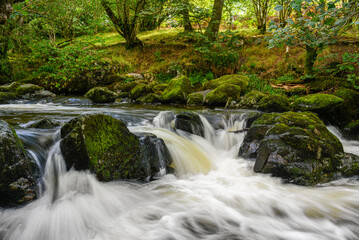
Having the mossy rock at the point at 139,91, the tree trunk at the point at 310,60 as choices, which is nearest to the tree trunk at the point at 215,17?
the mossy rock at the point at 139,91

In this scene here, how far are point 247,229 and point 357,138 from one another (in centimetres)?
510

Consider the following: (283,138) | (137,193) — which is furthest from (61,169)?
(283,138)

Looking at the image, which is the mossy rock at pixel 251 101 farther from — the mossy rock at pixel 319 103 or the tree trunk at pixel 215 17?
the tree trunk at pixel 215 17

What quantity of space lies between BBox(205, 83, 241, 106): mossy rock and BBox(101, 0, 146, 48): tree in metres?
7.17

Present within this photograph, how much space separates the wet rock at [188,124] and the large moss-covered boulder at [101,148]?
1926 millimetres

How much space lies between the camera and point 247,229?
246cm

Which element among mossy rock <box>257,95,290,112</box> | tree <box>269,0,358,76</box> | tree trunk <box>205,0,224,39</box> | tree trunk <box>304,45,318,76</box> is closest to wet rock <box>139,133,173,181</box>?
tree <box>269,0,358,76</box>

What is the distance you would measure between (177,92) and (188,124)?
369 centimetres

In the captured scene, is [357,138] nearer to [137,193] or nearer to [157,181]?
[157,181]

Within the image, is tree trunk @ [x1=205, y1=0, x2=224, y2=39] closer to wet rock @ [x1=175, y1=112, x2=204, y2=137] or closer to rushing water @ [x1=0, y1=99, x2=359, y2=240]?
wet rock @ [x1=175, y1=112, x2=204, y2=137]

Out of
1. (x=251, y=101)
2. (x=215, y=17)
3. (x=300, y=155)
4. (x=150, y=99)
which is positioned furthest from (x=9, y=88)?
(x=300, y=155)

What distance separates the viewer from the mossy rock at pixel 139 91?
33.0ft

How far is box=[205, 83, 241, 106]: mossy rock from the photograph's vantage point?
8414mm

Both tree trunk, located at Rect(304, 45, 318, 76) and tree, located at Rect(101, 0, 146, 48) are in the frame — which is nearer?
tree trunk, located at Rect(304, 45, 318, 76)
